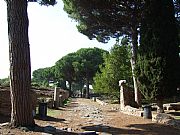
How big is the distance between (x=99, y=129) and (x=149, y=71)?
6.59m

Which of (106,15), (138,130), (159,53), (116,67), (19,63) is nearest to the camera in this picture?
(19,63)

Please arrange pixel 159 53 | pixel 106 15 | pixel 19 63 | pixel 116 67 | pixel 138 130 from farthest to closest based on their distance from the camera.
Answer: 1. pixel 116 67
2. pixel 106 15
3. pixel 159 53
4. pixel 138 130
5. pixel 19 63

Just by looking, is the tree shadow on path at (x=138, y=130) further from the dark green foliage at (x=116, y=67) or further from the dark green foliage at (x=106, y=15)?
the dark green foliage at (x=116, y=67)

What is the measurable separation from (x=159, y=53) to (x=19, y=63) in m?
8.69

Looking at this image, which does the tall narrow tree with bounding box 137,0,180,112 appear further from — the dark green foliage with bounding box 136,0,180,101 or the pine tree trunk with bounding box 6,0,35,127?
the pine tree trunk with bounding box 6,0,35,127

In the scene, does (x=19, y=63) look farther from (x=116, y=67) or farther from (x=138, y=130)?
(x=116, y=67)

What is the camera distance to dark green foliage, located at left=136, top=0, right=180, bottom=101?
17.3m

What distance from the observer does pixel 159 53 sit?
1756 cm

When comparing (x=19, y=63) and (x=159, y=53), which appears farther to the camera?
(x=159, y=53)

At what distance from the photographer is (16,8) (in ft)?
38.5

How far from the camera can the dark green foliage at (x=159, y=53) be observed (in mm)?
17266

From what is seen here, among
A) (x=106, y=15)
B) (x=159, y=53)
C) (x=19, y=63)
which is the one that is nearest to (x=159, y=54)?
(x=159, y=53)

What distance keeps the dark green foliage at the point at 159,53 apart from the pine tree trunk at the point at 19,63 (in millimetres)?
8115

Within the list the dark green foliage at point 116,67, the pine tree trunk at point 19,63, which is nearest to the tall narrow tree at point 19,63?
the pine tree trunk at point 19,63
